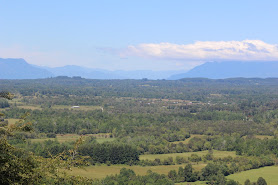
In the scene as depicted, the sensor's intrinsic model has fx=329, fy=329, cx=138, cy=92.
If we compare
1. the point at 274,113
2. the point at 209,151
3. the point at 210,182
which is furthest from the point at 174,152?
the point at 274,113

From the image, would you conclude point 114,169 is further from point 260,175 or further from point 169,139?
point 169,139

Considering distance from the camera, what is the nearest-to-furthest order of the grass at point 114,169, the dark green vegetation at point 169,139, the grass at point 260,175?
the grass at point 260,175, the grass at point 114,169, the dark green vegetation at point 169,139

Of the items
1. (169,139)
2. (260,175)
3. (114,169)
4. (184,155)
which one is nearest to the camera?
(260,175)

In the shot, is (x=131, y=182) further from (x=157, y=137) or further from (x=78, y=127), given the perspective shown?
(x=78, y=127)

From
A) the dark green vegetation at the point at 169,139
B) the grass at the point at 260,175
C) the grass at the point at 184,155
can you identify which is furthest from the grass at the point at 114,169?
the grass at the point at 260,175

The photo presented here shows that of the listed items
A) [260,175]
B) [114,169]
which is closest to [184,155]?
[114,169]

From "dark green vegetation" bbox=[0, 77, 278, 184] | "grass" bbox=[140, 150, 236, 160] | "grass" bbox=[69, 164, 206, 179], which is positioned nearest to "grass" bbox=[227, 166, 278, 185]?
"dark green vegetation" bbox=[0, 77, 278, 184]

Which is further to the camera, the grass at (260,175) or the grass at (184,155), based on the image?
the grass at (184,155)

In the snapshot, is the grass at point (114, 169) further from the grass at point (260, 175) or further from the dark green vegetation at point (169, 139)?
the grass at point (260, 175)

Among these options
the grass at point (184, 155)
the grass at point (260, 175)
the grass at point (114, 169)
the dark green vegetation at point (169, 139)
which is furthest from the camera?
the grass at point (184, 155)
